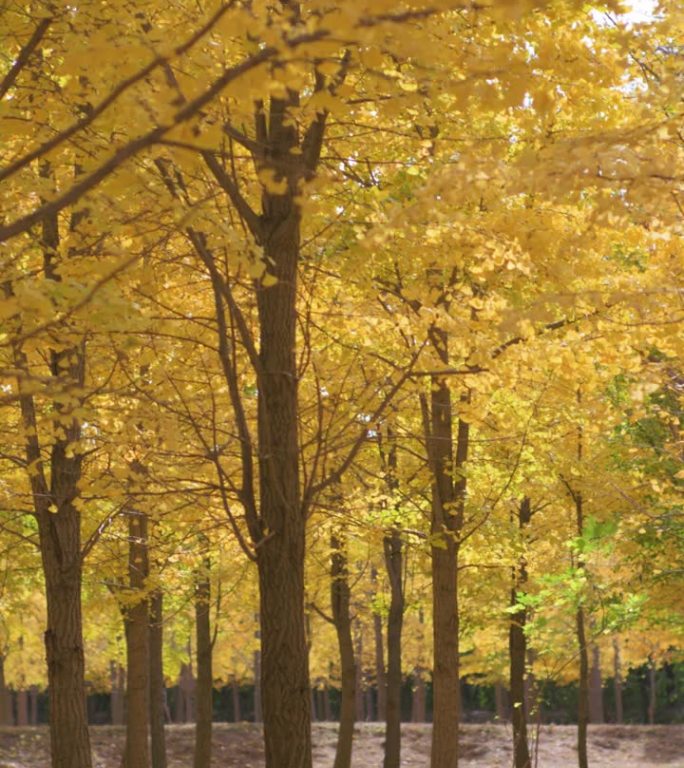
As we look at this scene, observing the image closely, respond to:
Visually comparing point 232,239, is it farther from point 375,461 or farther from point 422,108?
point 375,461

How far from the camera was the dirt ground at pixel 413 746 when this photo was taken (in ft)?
77.2

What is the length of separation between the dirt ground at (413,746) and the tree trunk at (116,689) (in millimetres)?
9722

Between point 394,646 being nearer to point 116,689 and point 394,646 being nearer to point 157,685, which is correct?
point 157,685

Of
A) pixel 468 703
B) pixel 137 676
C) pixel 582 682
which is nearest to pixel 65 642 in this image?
pixel 137 676

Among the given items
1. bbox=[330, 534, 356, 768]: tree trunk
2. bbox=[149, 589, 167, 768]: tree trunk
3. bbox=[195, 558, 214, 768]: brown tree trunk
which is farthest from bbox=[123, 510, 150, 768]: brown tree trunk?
bbox=[330, 534, 356, 768]: tree trunk

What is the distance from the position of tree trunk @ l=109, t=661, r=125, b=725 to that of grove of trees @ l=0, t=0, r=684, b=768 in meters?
24.4

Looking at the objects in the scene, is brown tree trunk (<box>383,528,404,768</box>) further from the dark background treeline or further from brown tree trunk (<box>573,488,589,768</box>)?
the dark background treeline

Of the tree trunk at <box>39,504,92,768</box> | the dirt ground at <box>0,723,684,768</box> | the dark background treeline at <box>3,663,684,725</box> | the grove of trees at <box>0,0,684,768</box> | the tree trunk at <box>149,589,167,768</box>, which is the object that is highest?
the grove of trees at <box>0,0,684,768</box>

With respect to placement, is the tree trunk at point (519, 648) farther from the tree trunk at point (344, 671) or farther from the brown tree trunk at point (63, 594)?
the brown tree trunk at point (63, 594)

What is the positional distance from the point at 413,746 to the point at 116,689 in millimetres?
15554

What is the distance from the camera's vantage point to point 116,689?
38625 mm

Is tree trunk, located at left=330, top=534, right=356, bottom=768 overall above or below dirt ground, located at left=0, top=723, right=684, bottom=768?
above

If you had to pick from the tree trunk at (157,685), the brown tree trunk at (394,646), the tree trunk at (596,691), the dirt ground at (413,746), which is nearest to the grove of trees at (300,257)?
the tree trunk at (157,685)

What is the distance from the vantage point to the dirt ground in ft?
77.2
